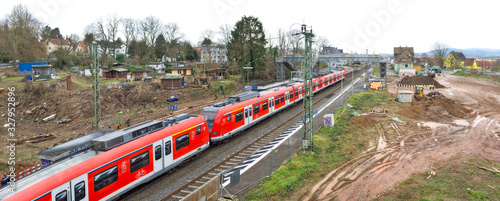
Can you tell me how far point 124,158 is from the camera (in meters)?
11.8

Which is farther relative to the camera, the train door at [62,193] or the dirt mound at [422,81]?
the dirt mound at [422,81]

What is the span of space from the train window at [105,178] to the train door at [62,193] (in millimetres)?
1020

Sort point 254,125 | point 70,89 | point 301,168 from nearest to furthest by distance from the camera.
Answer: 1. point 301,168
2. point 254,125
3. point 70,89

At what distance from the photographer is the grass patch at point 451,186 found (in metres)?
12.6

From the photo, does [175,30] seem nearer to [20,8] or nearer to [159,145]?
[20,8]

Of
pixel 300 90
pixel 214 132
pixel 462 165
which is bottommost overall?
pixel 462 165

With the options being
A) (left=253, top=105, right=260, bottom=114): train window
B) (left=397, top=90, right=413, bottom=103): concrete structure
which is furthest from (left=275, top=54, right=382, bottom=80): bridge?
(left=253, top=105, right=260, bottom=114): train window

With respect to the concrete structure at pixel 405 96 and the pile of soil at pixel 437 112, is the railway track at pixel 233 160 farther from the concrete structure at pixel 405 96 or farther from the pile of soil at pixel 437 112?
the concrete structure at pixel 405 96

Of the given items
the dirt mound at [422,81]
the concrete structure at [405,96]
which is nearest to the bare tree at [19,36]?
the concrete structure at [405,96]

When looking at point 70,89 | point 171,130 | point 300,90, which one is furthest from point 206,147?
point 70,89

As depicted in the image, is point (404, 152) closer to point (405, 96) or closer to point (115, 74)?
point (405, 96)

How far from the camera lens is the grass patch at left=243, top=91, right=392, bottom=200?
12820 millimetres

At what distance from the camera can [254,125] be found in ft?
82.3

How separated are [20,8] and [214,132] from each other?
58.1 m
